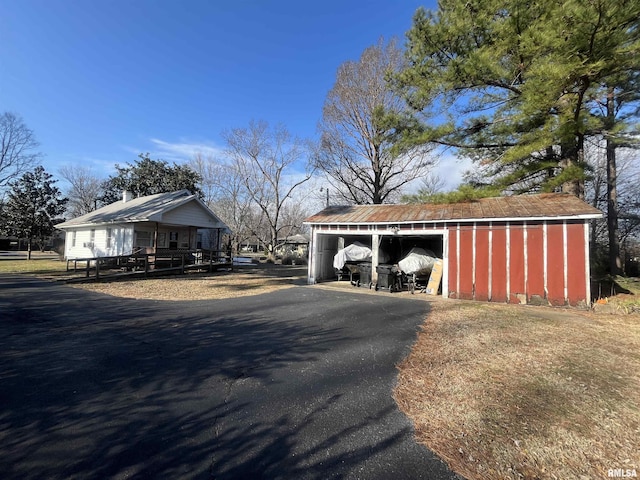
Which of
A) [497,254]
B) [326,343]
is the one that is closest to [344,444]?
[326,343]

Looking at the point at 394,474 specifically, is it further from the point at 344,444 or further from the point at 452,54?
the point at 452,54

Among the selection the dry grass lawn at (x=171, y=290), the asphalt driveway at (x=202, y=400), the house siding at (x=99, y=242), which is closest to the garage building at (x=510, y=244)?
the asphalt driveway at (x=202, y=400)

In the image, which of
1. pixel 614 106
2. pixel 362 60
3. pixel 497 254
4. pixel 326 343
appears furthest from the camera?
pixel 362 60

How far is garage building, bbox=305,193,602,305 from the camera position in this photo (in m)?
9.44

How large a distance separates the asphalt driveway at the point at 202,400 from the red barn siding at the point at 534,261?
18.3 feet

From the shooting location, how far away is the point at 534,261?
32.4 feet

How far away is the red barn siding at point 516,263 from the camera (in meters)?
10.0

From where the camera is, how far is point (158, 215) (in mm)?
16844

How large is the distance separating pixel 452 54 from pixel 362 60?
11843mm

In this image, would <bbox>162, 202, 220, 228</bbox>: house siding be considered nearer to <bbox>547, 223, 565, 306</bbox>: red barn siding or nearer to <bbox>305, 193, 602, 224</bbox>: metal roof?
<bbox>305, 193, 602, 224</bbox>: metal roof

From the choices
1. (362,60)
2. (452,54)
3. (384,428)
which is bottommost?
(384,428)

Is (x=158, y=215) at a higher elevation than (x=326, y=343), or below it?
higher

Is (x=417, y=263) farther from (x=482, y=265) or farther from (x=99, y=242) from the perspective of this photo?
(x=99, y=242)

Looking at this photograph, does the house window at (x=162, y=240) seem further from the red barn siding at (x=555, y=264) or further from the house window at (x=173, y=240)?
the red barn siding at (x=555, y=264)
